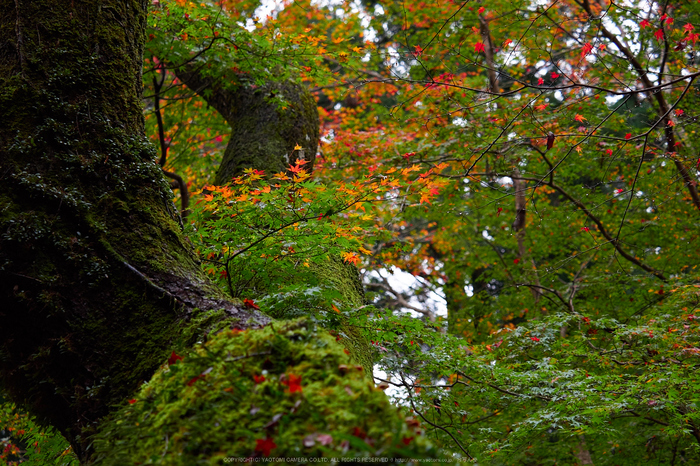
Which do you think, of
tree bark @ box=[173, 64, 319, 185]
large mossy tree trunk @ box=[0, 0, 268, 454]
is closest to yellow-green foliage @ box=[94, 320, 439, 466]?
large mossy tree trunk @ box=[0, 0, 268, 454]

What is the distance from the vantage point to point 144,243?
88.4 inches

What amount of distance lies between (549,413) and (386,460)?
3395 millimetres

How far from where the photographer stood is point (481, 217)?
10.8m

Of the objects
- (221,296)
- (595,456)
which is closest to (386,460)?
(221,296)

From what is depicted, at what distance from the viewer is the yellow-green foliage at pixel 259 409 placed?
1154mm

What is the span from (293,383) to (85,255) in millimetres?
1316

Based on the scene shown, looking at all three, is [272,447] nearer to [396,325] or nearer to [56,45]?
[396,325]

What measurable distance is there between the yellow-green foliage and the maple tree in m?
0.03

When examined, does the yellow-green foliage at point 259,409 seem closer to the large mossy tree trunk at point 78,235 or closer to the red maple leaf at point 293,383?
the red maple leaf at point 293,383

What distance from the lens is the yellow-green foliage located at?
115 cm

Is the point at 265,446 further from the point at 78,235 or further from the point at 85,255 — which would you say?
the point at 78,235

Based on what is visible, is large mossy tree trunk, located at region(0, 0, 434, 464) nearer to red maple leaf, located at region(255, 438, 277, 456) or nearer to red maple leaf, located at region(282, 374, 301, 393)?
red maple leaf, located at region(282, 374, 301, 393)

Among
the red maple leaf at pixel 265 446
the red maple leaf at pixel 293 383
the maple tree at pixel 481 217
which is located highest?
the maple tree at pixel 481 217

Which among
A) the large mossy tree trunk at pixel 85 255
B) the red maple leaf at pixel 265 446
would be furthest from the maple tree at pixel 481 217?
the large mossy tree trunk at pixel 85 255
